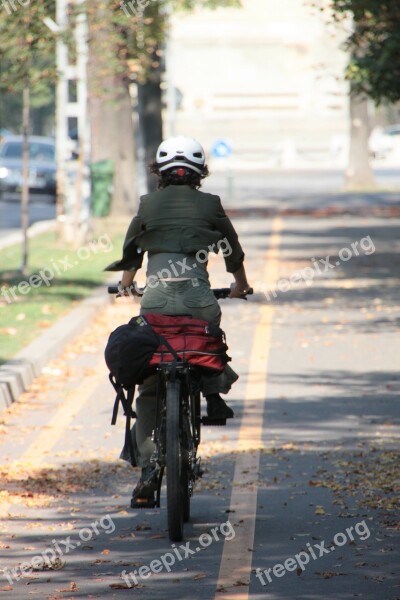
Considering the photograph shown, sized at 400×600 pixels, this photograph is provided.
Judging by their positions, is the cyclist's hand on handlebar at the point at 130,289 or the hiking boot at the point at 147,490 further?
the cyclist's hand on handlebar at the point at 130,289

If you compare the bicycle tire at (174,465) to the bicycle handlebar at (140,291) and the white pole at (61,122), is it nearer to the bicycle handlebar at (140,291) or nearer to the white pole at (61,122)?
the bicycle handlebar at (140,291)

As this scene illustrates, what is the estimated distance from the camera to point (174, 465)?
671 centimetres

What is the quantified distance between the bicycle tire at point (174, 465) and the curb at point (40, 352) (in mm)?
3886

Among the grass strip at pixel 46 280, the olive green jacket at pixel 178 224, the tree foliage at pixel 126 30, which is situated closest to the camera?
the olive green jacket at pixel 178 224

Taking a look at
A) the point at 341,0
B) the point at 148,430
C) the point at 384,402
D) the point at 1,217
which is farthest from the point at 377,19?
the point at 1,217

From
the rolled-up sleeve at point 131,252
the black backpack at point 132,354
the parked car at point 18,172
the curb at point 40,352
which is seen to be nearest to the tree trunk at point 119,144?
the parked car at point 18,172

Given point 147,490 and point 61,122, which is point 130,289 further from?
point 61,122

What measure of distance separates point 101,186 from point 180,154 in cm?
2318

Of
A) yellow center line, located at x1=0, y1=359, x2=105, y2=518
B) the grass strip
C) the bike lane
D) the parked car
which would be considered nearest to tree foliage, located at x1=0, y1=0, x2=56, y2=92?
the grass strip

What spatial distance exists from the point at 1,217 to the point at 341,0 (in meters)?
18.0

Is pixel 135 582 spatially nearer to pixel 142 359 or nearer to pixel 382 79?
pixel 142 359

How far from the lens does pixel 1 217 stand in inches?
1409

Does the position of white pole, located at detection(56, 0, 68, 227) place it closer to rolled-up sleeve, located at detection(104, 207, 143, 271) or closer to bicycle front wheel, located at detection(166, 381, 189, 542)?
rolled-up sleeve, located at detection(104, 207, 143, 271)

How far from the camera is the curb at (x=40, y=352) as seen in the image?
36.1 ft
